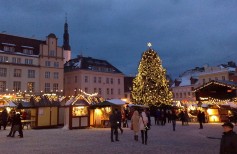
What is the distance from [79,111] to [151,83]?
16374mm

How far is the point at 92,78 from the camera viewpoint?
2576 inches

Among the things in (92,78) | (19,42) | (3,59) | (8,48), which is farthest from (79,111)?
(92,78)

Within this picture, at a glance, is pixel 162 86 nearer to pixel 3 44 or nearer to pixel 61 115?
pixel 61 115

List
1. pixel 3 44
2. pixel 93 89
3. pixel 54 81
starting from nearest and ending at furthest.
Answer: pixel 3 44 < pixel 54 81 < pixel 93 89

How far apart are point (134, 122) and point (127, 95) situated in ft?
199

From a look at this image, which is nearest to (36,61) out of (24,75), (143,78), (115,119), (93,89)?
(24,75)

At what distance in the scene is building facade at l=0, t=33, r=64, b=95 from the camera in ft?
174

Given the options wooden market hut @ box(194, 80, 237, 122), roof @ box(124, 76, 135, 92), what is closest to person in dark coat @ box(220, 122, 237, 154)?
wooden market hut @ box(194, 80, 237, 122)

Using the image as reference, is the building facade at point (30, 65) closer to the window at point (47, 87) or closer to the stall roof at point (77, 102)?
the window at point (47, 87)

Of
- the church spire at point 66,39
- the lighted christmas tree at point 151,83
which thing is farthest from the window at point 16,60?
the church spire at point 66,39

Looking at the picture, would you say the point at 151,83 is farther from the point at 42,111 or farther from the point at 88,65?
the point at 88,65

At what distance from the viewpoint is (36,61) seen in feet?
186

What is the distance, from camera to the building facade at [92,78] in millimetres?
63906

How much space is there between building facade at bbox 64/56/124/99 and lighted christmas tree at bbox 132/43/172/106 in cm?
2326
